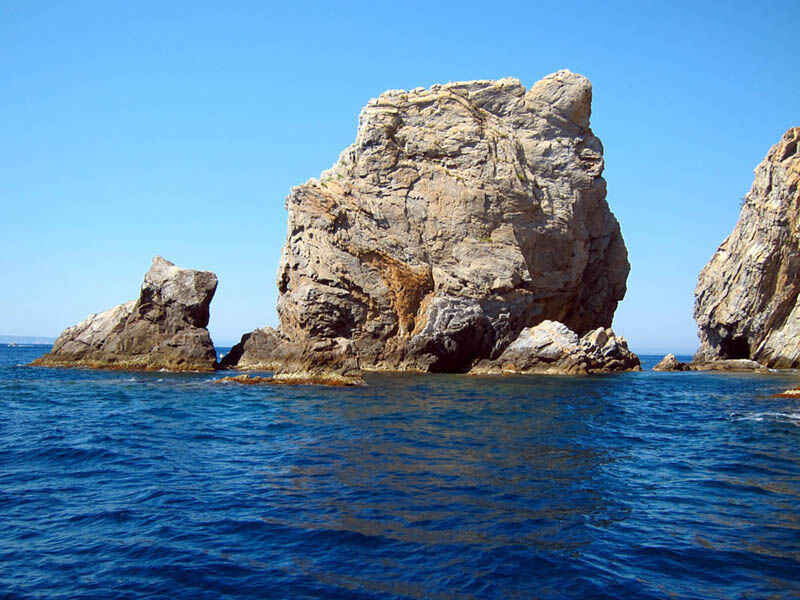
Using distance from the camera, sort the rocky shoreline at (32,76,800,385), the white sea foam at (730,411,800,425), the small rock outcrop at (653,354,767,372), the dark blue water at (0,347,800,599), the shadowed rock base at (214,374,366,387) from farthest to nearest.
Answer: the small rock outcrop at (653,354,767,372) < the rocky shoreline at (32,76,800,385) < the shadowed rock base at (214,374,366,387) < the white sea foam at (730,411,800,425) < the dark blue water at (0,347,800,599)

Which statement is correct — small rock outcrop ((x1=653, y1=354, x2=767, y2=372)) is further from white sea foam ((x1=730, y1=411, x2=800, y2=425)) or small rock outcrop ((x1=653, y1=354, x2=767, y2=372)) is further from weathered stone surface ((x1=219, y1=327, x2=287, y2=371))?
weathered stone surface ((x1=219, y1=327, x2=287, y2=371))

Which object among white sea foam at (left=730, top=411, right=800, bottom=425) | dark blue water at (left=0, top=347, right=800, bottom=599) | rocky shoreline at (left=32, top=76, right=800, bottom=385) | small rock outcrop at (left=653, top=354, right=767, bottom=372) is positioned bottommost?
dark blue water at (left=0, top=347, right=800, bottom=599)

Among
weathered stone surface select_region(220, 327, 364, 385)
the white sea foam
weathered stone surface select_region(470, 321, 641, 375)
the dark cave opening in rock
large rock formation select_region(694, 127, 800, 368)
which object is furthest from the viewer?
the dark cave opening in rock

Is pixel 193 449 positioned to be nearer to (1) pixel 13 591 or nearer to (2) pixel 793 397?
(1) pixel 13 591

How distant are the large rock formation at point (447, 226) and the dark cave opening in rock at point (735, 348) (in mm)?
16397

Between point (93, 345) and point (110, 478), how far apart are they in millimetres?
36737

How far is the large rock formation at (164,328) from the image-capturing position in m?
41.8

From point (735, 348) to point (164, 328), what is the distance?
48.3 m

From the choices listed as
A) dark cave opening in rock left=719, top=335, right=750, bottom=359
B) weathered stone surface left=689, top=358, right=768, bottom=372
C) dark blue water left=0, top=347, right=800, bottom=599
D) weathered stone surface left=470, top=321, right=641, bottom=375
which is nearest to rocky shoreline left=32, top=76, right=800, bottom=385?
weathered stone surface left=470, top=321, right=641, bottom=375

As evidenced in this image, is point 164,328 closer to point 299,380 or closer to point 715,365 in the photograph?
point 299,380

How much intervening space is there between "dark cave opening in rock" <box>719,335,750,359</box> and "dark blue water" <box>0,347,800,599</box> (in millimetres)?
37766

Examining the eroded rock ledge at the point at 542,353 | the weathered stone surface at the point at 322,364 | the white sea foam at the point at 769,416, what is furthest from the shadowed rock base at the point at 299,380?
the white sea foam at the point at 769,416

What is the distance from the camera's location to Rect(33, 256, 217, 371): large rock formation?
41844mm

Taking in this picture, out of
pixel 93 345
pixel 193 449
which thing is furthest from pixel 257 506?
pixel 93 345
